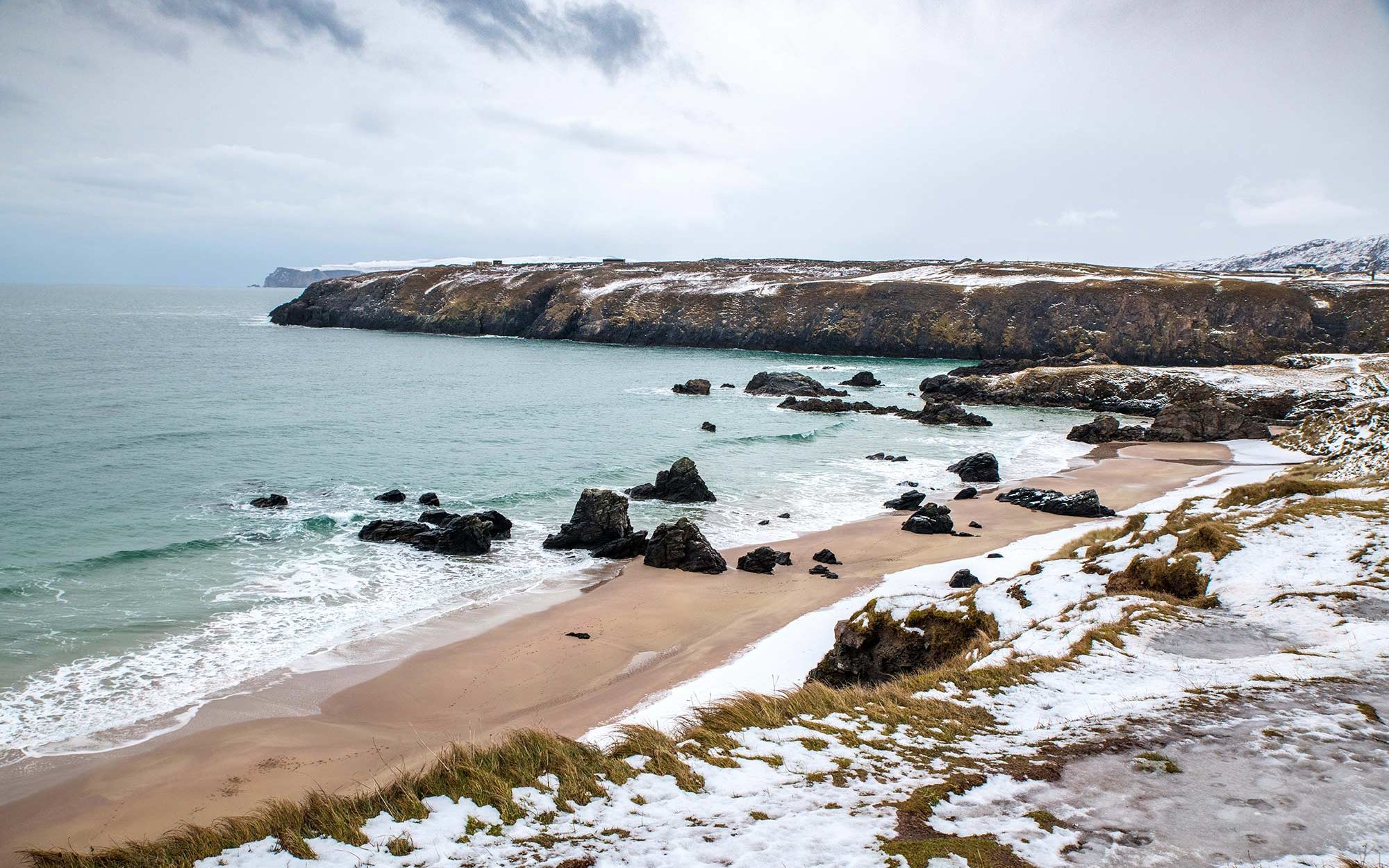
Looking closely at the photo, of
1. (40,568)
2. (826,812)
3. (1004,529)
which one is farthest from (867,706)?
(40,568)

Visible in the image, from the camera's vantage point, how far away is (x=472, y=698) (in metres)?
14.6

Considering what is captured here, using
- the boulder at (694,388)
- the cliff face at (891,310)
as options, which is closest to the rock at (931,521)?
the boulder at (694,388)

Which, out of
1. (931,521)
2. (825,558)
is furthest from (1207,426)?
(825,558)

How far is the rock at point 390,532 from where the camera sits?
2428cm

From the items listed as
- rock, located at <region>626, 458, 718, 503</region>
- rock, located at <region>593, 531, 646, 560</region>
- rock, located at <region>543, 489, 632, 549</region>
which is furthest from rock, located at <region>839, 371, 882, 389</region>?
rock, located at <region>593, 531, 646, 560</region>

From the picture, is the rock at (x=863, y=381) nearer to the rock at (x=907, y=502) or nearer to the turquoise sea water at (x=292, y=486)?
the turquoise sea water at (x=292, y=486)

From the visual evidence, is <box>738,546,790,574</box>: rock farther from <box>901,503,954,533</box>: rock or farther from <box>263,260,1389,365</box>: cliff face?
<box>263,260,1389,365</box>: cliff face

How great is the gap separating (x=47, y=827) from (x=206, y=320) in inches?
6295

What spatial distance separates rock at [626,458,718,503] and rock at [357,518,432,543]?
31.7ft

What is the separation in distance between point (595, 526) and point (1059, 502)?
1847 cm

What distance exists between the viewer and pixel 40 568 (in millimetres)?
20297

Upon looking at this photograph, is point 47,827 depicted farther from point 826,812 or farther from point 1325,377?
point 1325,377

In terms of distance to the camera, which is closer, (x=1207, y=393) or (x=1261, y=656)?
(x=1261, y=656)

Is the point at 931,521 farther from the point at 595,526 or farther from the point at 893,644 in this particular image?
the point at 893,644
